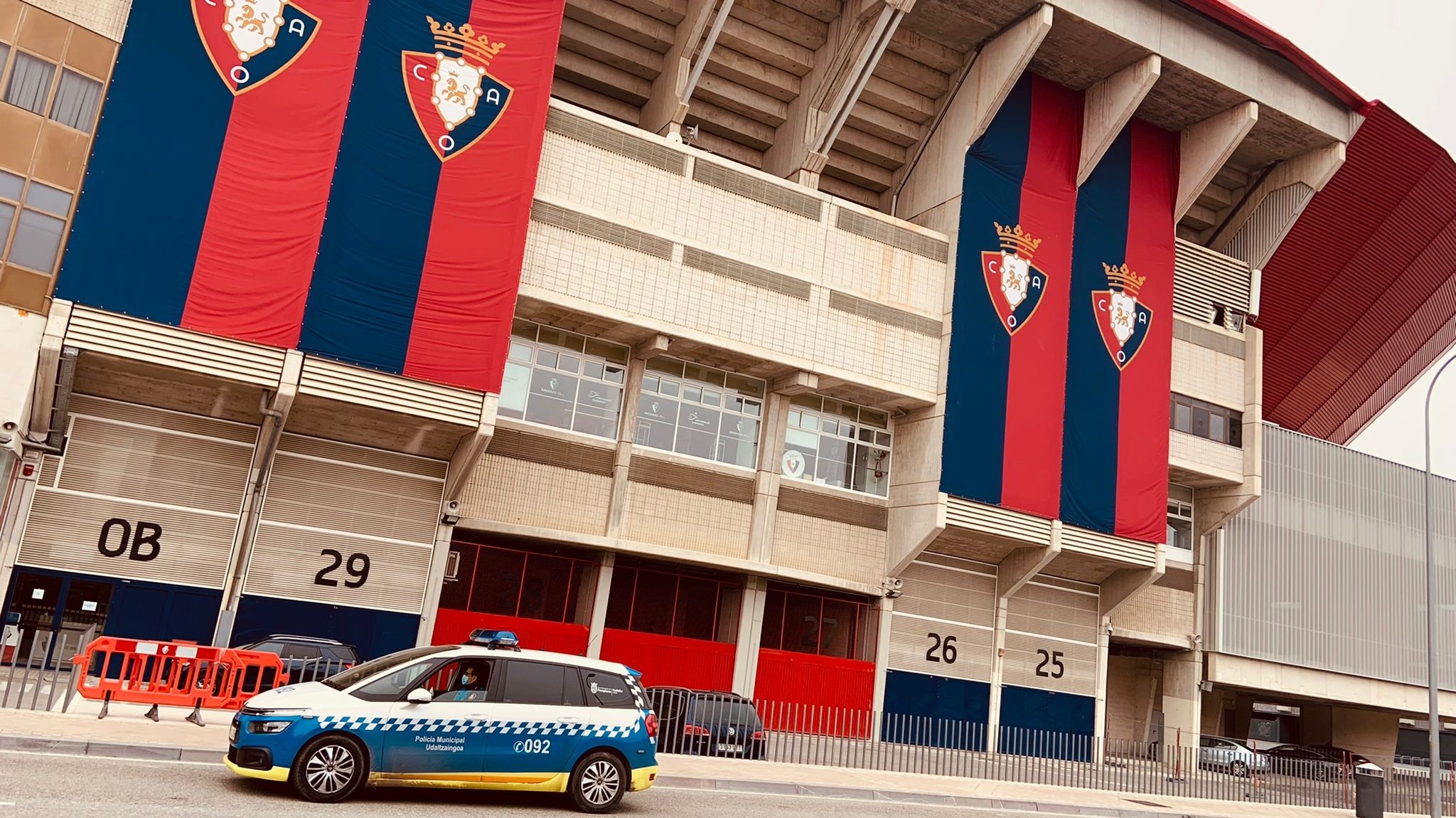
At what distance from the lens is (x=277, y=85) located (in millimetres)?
21656

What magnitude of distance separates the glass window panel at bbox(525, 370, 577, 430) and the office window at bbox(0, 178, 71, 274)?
1048cm

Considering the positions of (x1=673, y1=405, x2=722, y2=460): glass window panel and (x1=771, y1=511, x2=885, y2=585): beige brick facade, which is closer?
(x1=673, y1=405, x2=722, y2=460): glass window panel

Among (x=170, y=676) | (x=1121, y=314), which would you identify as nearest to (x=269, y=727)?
(x=170, y=676)

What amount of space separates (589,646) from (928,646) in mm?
10209

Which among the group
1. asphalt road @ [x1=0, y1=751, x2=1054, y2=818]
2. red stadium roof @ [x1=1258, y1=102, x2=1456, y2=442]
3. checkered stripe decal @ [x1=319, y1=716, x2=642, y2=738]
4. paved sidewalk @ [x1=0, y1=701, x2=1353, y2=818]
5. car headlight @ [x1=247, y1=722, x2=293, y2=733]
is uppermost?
red stadium roof @ [x1=1258, y1=102, x2=1456, y2=442]

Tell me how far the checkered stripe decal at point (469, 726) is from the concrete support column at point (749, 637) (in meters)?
15.8

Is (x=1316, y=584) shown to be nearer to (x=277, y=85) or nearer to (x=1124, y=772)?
(x=1124, y=772)

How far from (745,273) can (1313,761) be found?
19.5 metres

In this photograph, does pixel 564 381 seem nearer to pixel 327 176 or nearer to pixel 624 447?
pixel 624 447

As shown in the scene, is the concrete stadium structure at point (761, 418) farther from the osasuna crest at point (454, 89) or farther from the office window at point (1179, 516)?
the osasuna crest at point (454, 89)

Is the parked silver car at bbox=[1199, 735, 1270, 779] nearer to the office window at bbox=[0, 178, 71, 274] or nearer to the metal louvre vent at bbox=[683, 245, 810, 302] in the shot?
the metal louvre vent at bbox=[683, 245, 810, 302]

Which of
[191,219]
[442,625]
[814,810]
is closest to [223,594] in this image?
[442,625]

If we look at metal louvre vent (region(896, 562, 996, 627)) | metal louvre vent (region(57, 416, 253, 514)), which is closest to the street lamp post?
metal louvre vent (region(896, 562, 996, 627))

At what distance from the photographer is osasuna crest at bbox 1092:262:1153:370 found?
32.1 metres
